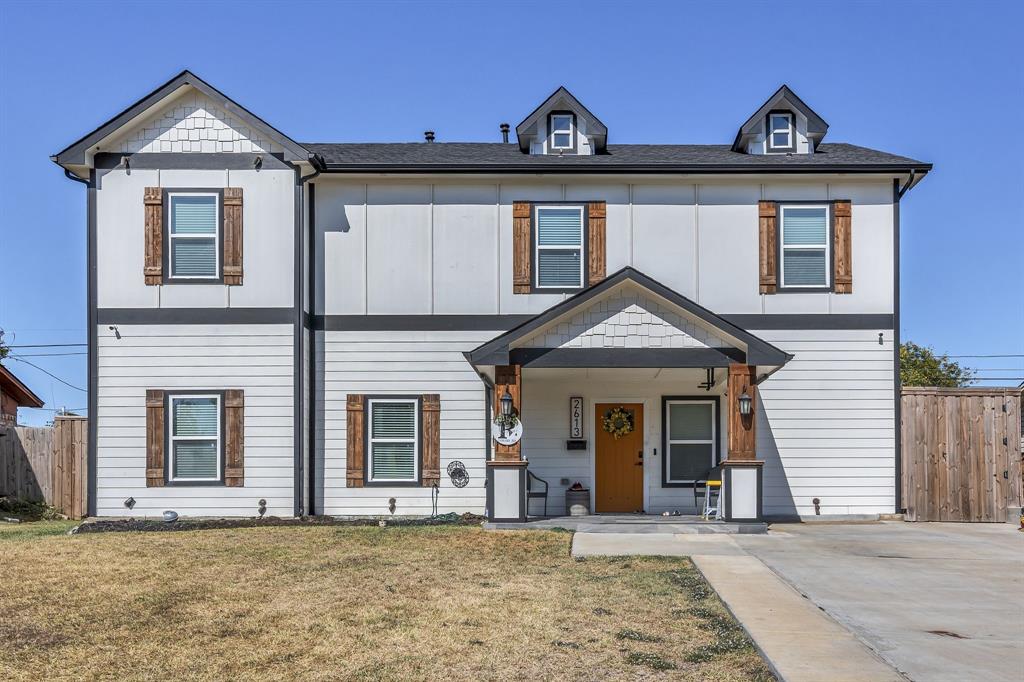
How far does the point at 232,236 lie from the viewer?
16.4 metres

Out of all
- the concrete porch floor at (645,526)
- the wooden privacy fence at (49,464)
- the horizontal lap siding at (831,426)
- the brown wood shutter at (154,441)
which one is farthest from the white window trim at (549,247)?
the wooden privacy fence at (49,464)

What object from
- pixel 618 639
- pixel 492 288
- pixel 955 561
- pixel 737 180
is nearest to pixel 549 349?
pixel 492 288

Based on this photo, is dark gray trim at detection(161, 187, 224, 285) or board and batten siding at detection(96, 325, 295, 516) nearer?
board and batten siding at detection(96, 325, 295, 516)

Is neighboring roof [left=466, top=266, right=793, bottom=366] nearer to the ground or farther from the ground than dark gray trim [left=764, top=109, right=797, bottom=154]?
nearer to the ground

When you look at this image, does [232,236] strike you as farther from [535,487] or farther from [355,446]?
[535,487]

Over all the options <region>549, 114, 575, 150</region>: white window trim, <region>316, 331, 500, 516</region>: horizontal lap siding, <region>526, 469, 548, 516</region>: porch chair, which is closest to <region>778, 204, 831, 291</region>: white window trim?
<region>549, 114, 575, 150</region>: white window trim

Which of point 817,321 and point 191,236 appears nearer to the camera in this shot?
point 191,236

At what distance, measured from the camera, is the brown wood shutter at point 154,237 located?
16359 millimetres

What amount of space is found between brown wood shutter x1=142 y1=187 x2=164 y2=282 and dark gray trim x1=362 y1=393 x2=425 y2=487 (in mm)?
4051

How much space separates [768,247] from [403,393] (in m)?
6.73

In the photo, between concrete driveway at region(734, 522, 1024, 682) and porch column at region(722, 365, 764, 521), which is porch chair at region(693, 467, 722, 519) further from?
concrete driveway at region(734, 522, 1024, 682)

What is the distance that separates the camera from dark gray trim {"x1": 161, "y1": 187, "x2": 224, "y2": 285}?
16.4 meters

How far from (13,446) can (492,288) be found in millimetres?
9501

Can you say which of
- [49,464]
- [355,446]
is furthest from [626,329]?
[49,464]
